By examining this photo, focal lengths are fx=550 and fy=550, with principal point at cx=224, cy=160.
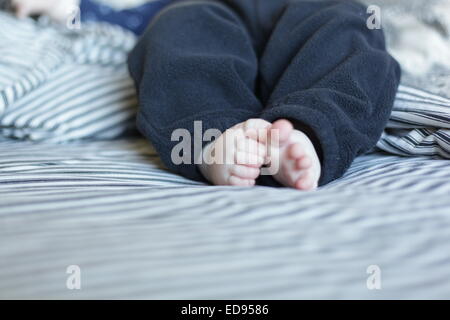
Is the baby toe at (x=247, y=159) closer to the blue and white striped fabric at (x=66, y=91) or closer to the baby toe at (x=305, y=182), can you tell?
the baby toe at (x=305, y=182)

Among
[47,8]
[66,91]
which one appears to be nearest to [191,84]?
[66,91]

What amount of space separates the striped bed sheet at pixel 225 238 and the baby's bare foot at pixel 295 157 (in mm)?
24

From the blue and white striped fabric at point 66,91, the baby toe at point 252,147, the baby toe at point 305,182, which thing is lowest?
the baby toe at point 305,182

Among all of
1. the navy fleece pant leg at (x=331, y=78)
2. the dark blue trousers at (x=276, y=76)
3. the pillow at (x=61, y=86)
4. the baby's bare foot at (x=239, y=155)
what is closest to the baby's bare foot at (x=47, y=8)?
the pillow at (x=61, y=86)

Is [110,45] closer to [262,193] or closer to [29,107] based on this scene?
[29,107]

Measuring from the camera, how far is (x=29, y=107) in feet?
2.84

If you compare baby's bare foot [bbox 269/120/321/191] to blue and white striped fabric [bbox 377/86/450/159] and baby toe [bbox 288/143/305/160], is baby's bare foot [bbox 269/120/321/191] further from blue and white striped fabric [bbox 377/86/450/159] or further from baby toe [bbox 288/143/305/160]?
blue and white striped fabric [bbox 377/86/450/159]

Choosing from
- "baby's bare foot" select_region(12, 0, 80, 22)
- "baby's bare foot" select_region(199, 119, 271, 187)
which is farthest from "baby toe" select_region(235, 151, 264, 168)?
"baby's bare foot" select_region(12, 0, 80, 22)

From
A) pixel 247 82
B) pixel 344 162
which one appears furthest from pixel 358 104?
pixel 247 82

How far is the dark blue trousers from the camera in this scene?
63cm

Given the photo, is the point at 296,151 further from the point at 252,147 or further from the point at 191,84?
the point at 191,84

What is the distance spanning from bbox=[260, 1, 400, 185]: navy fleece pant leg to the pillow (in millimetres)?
273

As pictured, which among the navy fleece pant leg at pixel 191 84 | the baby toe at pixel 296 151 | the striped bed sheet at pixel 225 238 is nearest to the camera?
the striped bed sheet at pixel 225 238

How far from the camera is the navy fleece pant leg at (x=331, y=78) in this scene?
0.61 metres
